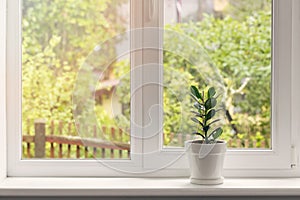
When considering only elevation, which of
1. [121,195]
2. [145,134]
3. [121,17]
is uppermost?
[121,17]

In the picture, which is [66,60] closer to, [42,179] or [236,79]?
[42,179]

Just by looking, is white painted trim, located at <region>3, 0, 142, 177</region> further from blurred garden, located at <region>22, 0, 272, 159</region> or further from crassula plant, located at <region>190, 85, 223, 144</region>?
crassula plant, located at <region>190, 85, 223, 144</region>

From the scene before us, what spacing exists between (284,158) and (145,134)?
0.53 metres

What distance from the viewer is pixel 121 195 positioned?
1980 millimetres

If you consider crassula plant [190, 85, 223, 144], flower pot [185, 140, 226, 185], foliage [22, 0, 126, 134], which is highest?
foliage [22, 0, 126, 134]

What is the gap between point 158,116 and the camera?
2.16 meters

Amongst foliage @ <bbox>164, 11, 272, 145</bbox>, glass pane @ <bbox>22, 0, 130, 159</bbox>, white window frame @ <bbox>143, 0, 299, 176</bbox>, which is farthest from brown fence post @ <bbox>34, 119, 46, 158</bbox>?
foliage @ <bbox>164, 11, 272, 145</bbox>

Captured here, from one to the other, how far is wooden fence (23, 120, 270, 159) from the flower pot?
0.15 metres

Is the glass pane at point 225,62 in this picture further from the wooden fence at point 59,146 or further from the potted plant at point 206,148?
the wooden fence at point 59,146

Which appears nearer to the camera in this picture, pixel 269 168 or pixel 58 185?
pixel 58 185

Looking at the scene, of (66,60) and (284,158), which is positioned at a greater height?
(66,60)

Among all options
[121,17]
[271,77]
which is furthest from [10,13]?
[271,77]

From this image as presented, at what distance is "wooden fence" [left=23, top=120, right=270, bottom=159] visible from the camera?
85.6 inches

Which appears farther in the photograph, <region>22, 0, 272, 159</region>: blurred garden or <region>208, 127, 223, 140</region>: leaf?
<region>22, 0, 272, 159</region>: blurred garden
